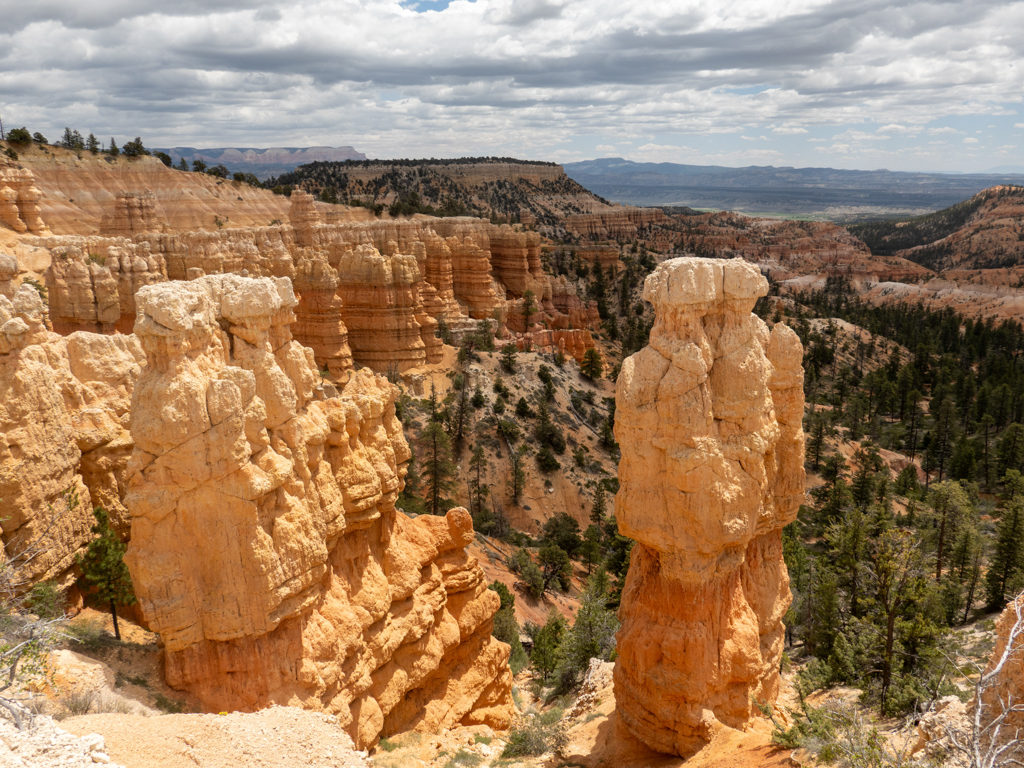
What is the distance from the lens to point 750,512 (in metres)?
15.2

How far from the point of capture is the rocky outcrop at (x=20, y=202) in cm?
4725

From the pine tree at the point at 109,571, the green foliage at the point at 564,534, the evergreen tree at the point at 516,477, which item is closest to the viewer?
the pine tree at the point at 109,571

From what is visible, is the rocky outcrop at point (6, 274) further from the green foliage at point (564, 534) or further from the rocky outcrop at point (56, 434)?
the green foliage at point (564, 534)

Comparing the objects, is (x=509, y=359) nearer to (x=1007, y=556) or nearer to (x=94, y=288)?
(x=94, y=288)

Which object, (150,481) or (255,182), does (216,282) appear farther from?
(255,182)

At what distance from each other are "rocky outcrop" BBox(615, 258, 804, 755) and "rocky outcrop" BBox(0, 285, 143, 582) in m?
11.8

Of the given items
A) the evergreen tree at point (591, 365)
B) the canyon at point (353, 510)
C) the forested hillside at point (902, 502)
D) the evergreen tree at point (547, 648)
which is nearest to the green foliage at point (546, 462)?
the evergreen tree at point (591, 365)

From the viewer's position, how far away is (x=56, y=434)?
1478cm

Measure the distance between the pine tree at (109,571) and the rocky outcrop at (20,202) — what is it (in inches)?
1735

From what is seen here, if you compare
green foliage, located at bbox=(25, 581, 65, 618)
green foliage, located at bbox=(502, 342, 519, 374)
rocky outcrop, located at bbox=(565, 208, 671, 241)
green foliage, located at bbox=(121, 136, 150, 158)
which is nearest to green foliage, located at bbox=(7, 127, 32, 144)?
green foliage, located at bbox=(121, 136, 150, 158)

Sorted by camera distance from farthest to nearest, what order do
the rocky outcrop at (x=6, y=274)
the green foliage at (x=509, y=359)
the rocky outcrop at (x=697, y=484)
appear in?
1. the green foliage at (x=509, y=359)
2. the rocky outcrop at (x=6, y=274)
3. the rocky outcrop at (x=697, y=484)

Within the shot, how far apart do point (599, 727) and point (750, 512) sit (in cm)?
773

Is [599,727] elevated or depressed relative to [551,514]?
elevated

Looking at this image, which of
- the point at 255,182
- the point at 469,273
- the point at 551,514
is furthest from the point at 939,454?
the point at 255,182
